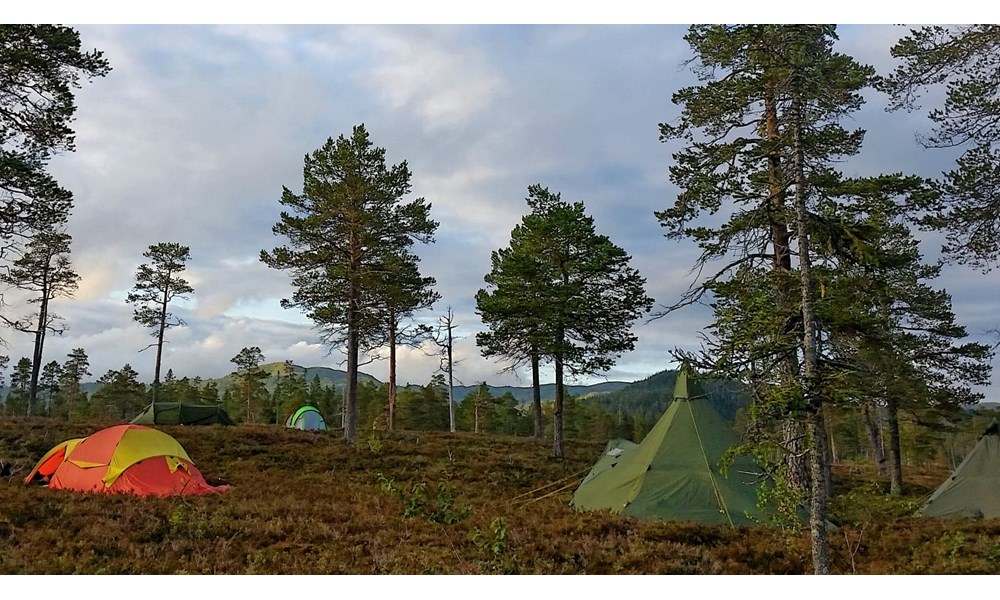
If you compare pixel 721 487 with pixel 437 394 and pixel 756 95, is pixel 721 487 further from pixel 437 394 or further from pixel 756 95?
pixel 437 394

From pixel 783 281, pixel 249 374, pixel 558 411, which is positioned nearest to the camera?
pixel 783 281

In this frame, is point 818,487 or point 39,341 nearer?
point 818,487

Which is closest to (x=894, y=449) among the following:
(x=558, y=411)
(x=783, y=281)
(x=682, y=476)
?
(x=558, y=411)

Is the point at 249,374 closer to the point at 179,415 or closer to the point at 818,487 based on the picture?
the point at 179,415

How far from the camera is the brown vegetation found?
809 cm

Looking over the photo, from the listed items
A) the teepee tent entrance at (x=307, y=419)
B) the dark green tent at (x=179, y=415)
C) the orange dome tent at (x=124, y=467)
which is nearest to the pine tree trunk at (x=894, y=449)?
the orange dome tent at (x=124, y=467)

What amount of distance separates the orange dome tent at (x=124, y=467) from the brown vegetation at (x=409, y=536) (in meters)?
0.72

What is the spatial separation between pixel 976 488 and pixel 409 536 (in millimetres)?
13555

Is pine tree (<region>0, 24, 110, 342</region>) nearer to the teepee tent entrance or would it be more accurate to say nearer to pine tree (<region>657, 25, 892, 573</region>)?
pine tree (<region>657, 25, 892, 573</region>)

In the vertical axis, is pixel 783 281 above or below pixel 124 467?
above

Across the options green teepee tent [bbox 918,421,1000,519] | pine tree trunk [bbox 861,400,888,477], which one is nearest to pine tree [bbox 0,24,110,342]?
green teepee tent [bbox 918,421,1000,519]

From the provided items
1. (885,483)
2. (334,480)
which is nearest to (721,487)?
(334,480)

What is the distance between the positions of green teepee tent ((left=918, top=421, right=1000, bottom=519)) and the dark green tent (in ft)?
103

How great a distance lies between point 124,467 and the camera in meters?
13.4
